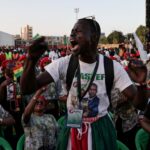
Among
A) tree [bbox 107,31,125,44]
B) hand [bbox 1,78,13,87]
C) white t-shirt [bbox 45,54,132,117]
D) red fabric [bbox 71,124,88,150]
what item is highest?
tree [bbox 107,31,125,44]

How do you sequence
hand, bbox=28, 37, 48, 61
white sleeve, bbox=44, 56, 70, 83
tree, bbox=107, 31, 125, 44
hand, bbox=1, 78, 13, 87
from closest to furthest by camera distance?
hand, bbox=28, 37, 48, 61, white sleeve, bbox=44, 56, 70, 83, hand, bbox=1, 78, 13, 87, tree, bbox=107, 31, 125, 44

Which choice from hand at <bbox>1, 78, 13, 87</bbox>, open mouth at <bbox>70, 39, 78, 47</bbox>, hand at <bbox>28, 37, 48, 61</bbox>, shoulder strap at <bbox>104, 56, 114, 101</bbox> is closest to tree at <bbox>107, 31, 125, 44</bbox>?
hand at <bbox>1, 78, 13, 87</bbox>

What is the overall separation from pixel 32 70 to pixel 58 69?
1.12ft

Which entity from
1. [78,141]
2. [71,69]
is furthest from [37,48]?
[78,141]

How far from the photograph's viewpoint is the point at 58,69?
269cm

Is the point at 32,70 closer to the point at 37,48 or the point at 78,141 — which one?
the point at 37,48

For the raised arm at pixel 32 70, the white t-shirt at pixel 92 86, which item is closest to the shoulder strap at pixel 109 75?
Result: the white t-shirt at pixel 92 86

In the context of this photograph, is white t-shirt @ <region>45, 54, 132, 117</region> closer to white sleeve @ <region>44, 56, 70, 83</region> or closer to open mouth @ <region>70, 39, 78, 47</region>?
white sleeve @ <region>44, 56, 70, 83</region>

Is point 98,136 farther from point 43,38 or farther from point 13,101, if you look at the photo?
point 13,101

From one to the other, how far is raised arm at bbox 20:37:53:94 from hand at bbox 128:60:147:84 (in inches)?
22.7

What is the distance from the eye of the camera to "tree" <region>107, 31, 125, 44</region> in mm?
47375

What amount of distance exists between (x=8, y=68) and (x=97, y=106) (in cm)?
320

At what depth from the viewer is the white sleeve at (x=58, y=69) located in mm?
2670

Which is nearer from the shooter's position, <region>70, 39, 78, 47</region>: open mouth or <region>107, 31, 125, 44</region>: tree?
<region>70, 39, 78, 47</region>: open mouth
